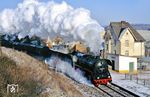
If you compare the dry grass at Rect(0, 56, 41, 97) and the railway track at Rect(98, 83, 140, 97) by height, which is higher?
the dry grass at Rect(0, 56, 41, 97)

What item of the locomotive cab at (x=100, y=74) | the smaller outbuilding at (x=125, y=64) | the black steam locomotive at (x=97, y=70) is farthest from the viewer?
the smaller outbuilding at (x=125, y=64)

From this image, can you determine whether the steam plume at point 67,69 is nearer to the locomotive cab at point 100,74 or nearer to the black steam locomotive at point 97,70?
the black steam locomotive at point 97,70

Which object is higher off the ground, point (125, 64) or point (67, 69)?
point (125, 64)

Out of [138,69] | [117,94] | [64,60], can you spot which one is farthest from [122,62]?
[117,94]

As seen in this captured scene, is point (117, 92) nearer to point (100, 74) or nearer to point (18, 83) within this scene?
point (100, 74)

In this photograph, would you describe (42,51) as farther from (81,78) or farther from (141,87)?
(141,87)

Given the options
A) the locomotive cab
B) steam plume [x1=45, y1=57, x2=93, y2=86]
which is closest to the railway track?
the locomotive cab

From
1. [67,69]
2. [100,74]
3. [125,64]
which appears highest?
[125,64]

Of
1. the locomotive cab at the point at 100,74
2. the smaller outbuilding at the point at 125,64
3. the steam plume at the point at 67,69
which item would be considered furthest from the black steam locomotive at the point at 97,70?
the smaller outbuilding at the point at 125,64

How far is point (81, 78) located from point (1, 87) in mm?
18901

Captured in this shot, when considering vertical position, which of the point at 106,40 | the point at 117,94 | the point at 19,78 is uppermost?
the point at 106,40

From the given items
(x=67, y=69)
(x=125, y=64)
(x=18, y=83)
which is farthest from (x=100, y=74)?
(x=18, y=83)

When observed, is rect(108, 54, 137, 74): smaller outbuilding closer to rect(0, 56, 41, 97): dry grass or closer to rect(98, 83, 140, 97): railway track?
rect(98, 83, 140, 97): railway track

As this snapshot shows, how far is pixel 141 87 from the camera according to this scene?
3008 cm
